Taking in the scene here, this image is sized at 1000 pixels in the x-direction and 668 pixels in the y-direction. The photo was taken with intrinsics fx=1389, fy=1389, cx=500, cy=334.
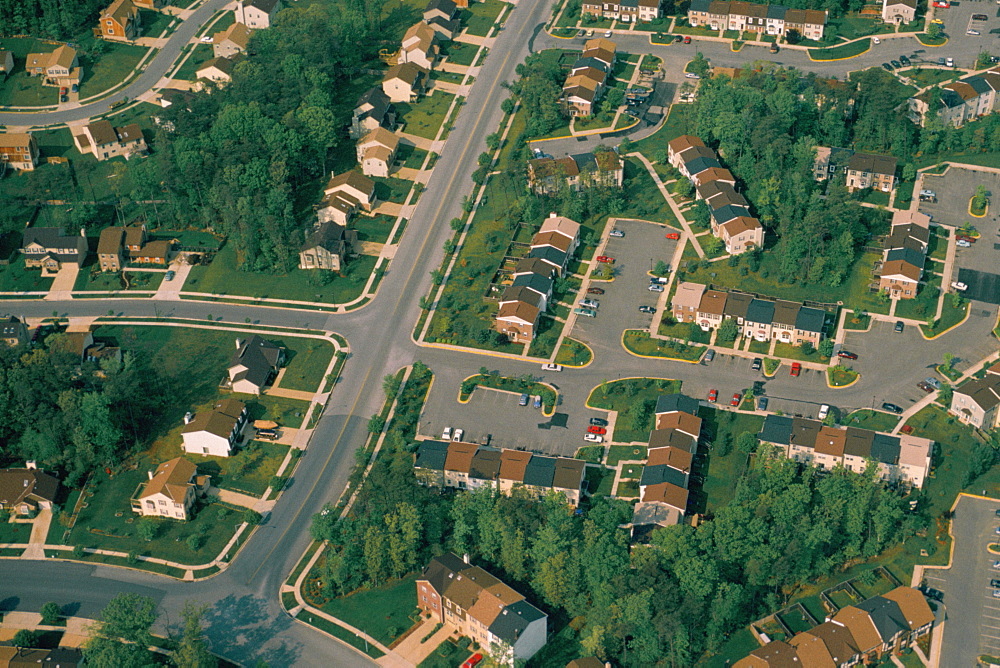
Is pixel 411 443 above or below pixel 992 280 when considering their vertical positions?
below

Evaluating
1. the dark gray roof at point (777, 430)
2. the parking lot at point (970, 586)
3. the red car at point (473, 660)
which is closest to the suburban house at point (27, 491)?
the red car at point (473, 660)

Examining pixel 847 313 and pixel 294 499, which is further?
pixel 847 313

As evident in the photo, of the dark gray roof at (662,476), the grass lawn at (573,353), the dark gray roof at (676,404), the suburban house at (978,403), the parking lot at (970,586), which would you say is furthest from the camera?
the grass lawn at (573,353)

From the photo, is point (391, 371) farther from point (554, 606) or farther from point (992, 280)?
point (992, 280)

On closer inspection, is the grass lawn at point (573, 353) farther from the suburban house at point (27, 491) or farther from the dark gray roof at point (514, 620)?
the suburban house at point (27, 491)

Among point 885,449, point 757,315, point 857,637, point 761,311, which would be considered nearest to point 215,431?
point 757,315

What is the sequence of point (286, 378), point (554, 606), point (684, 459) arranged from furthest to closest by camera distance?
point (286, 378) < point (684, 459) < point (554, 606)

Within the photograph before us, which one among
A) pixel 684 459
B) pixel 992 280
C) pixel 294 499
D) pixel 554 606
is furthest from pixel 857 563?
pixel 294 499
